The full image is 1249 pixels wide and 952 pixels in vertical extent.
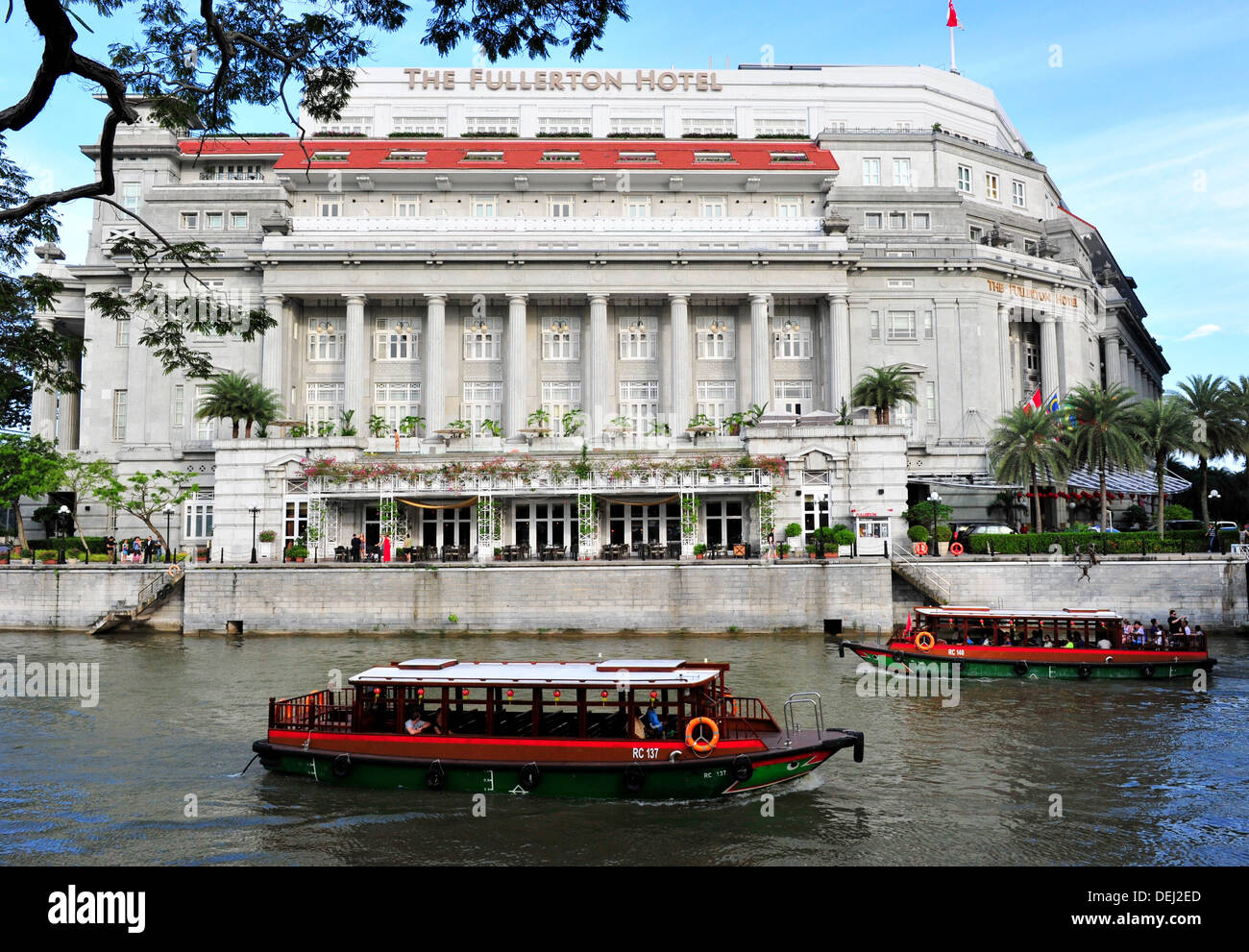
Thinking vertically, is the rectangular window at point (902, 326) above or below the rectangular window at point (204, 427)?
above

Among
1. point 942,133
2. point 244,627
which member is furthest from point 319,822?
point 942,133

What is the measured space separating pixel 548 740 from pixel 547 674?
1.59 metres

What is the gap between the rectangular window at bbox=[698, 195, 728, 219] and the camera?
2955 inches

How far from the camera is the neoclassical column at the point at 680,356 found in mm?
69375

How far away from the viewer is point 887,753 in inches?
958

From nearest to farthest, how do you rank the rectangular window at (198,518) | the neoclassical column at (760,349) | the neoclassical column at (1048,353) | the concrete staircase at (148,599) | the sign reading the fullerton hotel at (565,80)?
the concrete staircase at (148,599) → the rectangular window at (198,518) → the neoclassical column at (760,349) → the neoclassical column at (1048,353) → the sign reading the fullerton hotel at (565,80)

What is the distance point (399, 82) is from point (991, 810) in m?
82.2

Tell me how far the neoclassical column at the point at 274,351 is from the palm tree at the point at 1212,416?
60.0m

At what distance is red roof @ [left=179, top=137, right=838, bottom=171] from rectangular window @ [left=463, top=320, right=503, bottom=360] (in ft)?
40.8

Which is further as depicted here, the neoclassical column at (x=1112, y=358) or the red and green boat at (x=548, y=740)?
the neoclassical column at (x=1112, y=358)

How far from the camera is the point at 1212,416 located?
57938mm

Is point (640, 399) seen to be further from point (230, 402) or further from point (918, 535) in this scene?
point (230, 402)

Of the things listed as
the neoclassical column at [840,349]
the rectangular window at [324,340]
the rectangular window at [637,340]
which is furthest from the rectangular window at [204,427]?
the neoclassical column at [840,349]

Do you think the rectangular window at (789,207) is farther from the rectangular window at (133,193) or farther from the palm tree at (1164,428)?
the rectangular window at (133,193)
